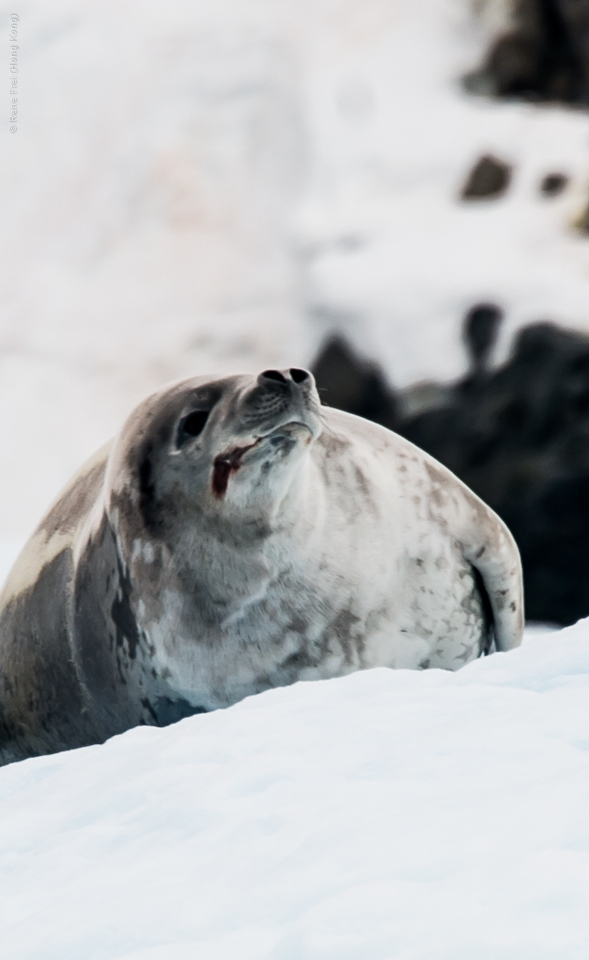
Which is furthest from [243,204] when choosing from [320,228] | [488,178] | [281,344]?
[488,178]

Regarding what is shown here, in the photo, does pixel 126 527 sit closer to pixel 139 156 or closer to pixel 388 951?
pixel 388 951

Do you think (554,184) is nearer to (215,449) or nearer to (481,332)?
(481,332)

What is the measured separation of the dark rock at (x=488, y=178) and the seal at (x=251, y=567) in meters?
6.18

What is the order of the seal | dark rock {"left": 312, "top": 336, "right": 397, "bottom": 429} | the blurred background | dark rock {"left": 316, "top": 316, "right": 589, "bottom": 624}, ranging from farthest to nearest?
dark rock {"left": 312, "top": 336, "right": 397, "bottom": 429} < the blurred background < dark rock {"left": 316, "top": 316, "right": 589, "bottom": 624} < the seal

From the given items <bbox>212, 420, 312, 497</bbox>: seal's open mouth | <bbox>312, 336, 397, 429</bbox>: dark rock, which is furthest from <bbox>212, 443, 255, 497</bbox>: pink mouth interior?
<bbox>312, 336, 397, 429</bbox>: dark rock

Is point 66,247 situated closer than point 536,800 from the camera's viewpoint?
No

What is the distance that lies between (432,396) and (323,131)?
3.00m

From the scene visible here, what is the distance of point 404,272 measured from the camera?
27.4ft

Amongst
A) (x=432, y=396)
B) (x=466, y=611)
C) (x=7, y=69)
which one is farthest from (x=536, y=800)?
(x=7, y=69)

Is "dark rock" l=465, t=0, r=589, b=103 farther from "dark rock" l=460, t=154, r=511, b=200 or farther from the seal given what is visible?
the seal

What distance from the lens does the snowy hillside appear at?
8375 millimetres

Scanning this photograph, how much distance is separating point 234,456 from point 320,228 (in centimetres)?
702

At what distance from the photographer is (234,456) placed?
2.45 meters

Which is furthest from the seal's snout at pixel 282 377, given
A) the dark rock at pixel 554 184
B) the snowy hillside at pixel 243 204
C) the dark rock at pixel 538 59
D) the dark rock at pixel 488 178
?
the dark rock at pixel 538 59
